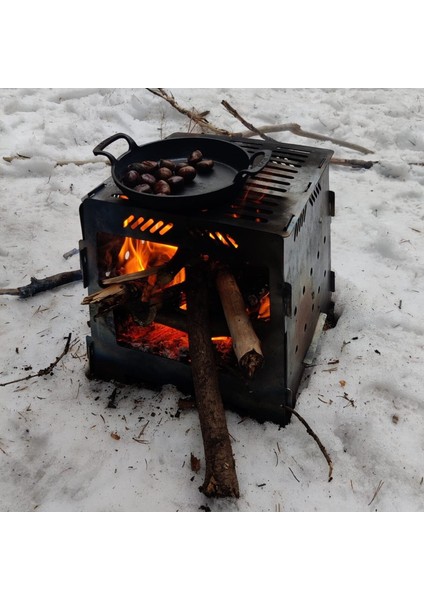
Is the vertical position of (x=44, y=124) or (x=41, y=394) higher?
(x=44, y=124)

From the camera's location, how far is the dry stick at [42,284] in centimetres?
400

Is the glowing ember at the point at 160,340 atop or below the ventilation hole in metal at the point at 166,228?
below

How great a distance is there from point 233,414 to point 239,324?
621mm

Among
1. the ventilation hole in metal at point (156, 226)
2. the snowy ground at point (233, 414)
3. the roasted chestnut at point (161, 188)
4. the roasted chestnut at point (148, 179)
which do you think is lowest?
the snowy ground at point (233, 414)

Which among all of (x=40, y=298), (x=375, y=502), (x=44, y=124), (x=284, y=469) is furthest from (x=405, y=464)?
(x=44, y=124)

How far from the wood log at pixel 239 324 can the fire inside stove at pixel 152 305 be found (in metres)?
0.17

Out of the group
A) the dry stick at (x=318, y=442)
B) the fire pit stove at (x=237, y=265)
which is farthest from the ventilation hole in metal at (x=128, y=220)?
the dry stick at (x=318, y=442)

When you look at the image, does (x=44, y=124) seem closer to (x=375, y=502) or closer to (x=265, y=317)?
(x=265, y=317)

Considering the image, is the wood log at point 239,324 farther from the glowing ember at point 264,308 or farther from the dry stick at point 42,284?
the dry stick at point 42,284

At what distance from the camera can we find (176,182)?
A: 9.57 ft

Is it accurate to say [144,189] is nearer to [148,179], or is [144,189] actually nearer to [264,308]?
[148,179]

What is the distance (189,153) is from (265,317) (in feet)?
3.26

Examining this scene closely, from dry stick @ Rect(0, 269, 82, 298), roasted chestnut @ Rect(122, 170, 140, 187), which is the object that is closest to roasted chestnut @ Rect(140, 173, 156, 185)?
roasted chestnut @ Rect(122, 170, 140, 187)

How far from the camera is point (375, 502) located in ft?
8.91
